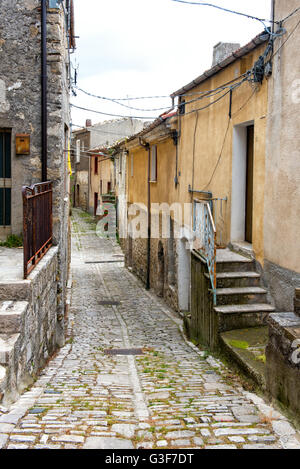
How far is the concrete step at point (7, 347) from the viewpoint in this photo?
3.97 m

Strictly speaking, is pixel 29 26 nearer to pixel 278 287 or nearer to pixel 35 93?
pixel 35 93

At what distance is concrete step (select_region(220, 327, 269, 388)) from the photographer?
529 centimetres

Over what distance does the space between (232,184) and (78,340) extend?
170 inches

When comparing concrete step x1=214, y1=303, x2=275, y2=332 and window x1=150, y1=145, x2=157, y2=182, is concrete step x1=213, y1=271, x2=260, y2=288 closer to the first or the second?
concrete step x1=214, y1=303, x2=275, y2=332

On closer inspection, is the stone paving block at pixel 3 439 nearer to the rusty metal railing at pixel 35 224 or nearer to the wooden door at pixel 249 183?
the rusty metal railing at pixel 35 224

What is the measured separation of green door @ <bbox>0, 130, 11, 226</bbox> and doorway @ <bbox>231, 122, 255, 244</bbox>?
13.0 feet

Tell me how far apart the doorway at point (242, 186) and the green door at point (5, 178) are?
156 inches

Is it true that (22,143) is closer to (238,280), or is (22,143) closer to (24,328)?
(24,328)

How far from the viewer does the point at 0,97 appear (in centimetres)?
765

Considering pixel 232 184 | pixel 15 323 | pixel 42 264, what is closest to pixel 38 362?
pixel 42 264

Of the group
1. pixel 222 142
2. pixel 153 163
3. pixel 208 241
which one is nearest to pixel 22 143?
pixel 208 241

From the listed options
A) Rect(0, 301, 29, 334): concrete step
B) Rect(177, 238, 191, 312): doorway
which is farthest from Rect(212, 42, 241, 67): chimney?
Rect(0, 301, 29, 334): concrete step

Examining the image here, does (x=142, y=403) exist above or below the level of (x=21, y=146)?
below

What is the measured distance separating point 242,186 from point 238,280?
6.65 ft
